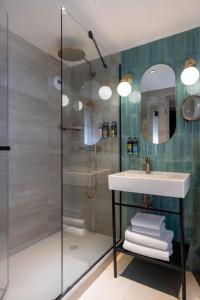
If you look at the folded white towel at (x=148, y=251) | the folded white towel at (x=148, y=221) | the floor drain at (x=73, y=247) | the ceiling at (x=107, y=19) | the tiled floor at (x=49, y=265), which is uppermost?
the ceiling at (x=107, y=19)

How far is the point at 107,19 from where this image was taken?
1836 millimetres

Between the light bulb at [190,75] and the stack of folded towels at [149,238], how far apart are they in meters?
1.36

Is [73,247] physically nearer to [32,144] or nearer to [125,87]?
[32,144]

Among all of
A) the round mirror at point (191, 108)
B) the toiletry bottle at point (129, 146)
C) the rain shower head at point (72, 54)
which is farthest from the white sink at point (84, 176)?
the rain shower head at point (72, 54)

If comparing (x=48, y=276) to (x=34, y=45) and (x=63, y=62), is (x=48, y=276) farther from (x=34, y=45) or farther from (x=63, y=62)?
(x=34, y=45)

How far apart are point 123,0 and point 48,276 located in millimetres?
2517

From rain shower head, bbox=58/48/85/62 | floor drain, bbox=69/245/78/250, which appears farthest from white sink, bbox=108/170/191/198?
rain shower head, bbox=58/48/85/62

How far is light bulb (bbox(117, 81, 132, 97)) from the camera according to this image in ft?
7.45

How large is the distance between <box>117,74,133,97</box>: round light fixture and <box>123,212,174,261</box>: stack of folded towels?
1.39 m

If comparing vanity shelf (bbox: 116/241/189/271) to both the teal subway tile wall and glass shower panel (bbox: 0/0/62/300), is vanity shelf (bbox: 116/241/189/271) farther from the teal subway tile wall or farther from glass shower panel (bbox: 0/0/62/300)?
glass shower panel (bbox: 0/0/62/300)

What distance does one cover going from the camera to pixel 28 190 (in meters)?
2.36

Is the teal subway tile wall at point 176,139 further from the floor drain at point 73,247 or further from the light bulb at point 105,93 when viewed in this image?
the floor drain at point 73,247

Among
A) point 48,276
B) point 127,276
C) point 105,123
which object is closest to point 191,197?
point 127,276

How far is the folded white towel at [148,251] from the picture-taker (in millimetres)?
1669
